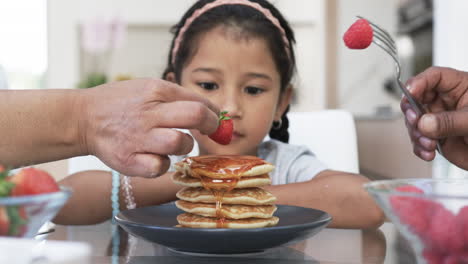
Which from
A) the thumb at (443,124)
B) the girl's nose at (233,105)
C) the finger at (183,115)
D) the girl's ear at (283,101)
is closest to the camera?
the finger at (183,115)

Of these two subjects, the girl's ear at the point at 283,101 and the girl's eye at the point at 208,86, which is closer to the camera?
the girl's eye at the point at 208,86

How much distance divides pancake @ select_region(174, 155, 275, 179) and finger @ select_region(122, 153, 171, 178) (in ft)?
0.20

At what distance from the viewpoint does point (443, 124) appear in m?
1.10

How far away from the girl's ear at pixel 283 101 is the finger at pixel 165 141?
3.56ft

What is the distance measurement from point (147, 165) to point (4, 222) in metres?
0.36

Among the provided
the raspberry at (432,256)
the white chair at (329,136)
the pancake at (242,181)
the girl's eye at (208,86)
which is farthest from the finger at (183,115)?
the white chair at (329,136)

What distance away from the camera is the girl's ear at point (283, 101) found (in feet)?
6.31

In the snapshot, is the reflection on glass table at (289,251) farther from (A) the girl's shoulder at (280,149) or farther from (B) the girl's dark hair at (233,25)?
(B) the girl's dark hair at (233,25)

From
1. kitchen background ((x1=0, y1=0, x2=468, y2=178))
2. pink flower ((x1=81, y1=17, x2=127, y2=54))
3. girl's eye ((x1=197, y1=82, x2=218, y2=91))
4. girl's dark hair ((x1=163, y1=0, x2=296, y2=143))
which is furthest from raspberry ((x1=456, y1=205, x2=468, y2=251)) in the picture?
pink flower ((x1=81, y1=17, x2=127, y2=54))

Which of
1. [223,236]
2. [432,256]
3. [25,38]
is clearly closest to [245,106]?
[223,236]

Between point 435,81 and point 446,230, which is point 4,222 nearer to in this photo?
point 446,230

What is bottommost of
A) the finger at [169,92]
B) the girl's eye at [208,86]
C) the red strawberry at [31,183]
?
the red strawberry at [31,183]

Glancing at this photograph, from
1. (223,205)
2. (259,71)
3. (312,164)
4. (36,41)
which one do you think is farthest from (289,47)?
(36,41)

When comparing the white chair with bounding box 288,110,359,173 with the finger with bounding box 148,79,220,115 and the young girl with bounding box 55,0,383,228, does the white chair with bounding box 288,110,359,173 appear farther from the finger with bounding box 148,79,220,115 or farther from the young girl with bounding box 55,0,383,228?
the finger with bounding box 148,79,220,115
